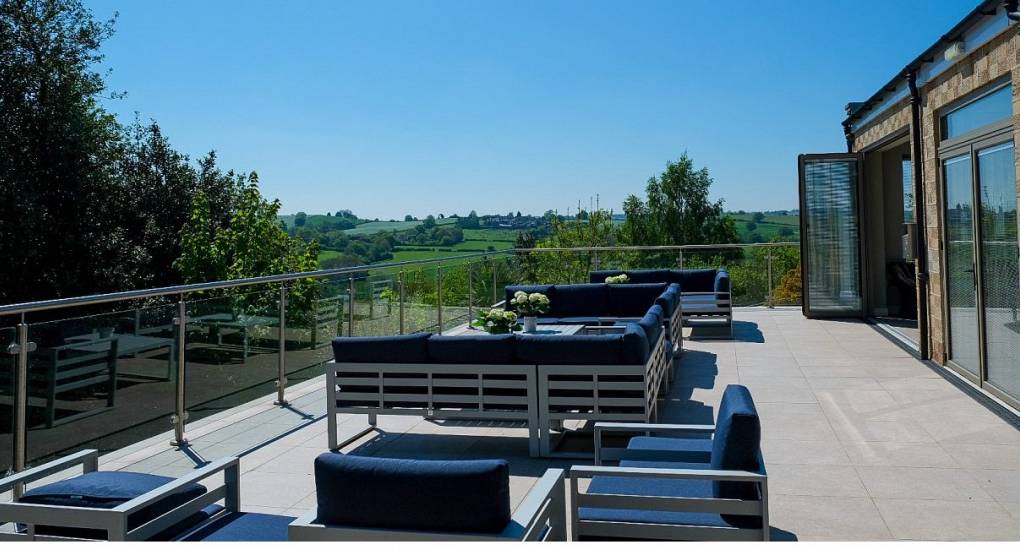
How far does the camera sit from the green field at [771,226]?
11.8m

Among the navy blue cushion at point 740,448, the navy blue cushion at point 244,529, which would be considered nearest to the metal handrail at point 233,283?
the navy blue cushion at point 244,529

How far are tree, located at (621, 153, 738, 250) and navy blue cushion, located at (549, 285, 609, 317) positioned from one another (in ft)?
104

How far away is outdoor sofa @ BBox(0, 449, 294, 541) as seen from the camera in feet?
7.40

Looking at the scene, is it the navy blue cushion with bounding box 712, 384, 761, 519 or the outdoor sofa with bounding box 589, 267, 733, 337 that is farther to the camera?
the outdoor sofa with bounding box 589, 267, 733, 337

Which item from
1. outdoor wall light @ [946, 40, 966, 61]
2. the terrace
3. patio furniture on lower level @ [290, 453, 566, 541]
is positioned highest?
outdoor wall light @ [946, 40, 966, 61]

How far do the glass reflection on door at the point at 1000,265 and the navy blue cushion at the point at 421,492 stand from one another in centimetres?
485

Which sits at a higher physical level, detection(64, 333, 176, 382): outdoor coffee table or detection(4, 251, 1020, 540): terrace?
detection(64, 333, 176, 382): outdoor coffee table

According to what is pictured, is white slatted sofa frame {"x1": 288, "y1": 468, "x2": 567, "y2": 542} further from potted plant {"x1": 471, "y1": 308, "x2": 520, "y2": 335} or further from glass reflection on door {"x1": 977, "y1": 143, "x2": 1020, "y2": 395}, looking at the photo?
glass reflection on door {"x1": 977, "y1": 143, "x2": 1020, "y2": 395}

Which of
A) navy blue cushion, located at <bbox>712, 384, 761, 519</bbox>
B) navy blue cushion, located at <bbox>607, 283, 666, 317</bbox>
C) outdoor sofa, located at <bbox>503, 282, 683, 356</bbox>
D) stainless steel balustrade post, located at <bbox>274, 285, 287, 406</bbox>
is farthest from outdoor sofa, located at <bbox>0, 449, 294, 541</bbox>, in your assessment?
navy blue cushion, located at <bbox>607, 283, 666, 317</bbox>

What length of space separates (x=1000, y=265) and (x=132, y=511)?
579cm

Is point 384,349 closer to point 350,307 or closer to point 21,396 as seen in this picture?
point 21,396

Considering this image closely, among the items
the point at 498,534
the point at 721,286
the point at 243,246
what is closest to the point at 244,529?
the point at 498,534

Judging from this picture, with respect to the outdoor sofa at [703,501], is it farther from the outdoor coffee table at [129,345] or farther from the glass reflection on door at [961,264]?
the glass reflection on door at [961,264]

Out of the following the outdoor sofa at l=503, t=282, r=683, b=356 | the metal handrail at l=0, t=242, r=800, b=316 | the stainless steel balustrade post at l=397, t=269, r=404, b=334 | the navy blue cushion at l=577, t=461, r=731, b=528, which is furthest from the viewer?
the outdoor sofa at l=503, t=282, r=683, b=356
